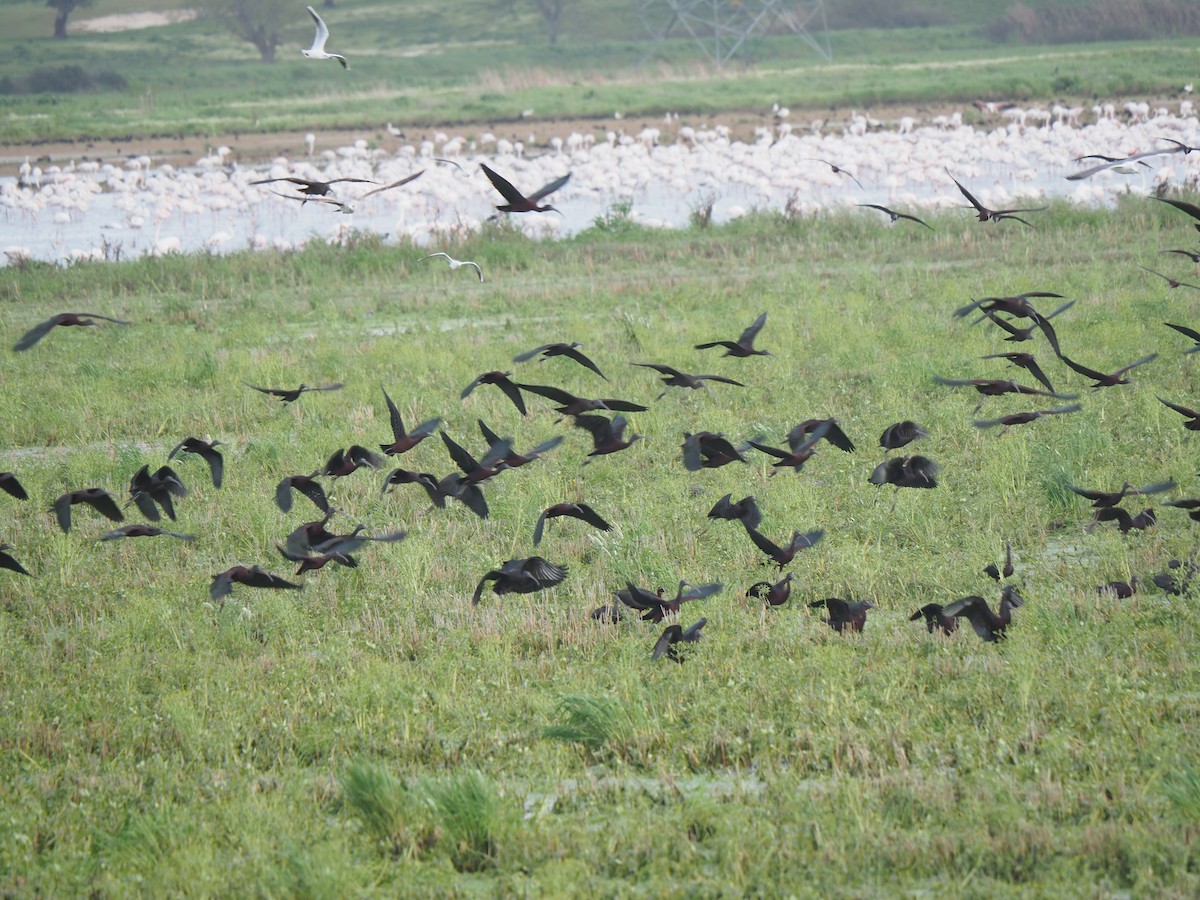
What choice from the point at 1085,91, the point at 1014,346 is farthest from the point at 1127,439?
the point at 1085,91

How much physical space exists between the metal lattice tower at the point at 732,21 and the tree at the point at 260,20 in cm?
1740

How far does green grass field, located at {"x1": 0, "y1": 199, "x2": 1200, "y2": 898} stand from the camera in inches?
153

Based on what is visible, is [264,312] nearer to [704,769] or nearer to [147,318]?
[147,318]

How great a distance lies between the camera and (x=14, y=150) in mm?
35469

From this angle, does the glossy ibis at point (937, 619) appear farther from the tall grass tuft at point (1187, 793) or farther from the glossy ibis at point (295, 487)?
the glossy ibis at point (295, 487)

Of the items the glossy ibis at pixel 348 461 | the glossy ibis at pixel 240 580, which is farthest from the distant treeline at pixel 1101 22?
the glossy ibis at pixel 240 580

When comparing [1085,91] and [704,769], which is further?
[1085,91]

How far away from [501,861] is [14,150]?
3629cm

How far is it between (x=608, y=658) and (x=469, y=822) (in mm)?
1624

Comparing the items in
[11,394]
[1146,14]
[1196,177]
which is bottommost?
[11,394]

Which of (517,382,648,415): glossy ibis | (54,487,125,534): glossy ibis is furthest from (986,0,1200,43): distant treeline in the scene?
(54,487,125,534): glossy ibis

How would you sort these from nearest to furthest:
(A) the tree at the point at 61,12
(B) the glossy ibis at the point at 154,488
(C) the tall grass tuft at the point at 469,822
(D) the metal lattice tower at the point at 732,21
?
(C) the tall grass tuft at the point at 469,822
(B) the glossy ibis at the point at 154,488
(D) the metal lattice tower at the point at 732,21
(A) the tree at the point at 61,12

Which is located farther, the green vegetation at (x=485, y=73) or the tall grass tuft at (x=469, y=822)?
the green vegetation at (x=485, y=73)

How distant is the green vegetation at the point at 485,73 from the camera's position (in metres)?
39.2
